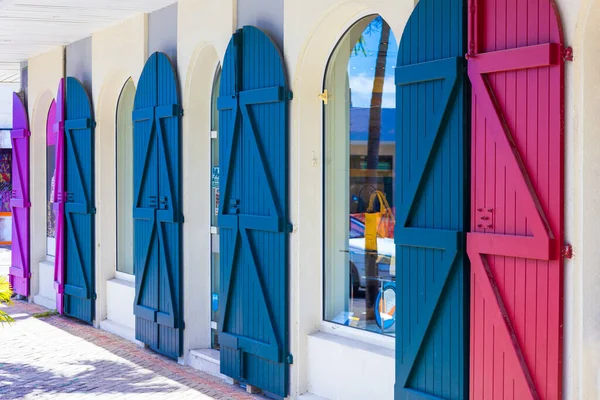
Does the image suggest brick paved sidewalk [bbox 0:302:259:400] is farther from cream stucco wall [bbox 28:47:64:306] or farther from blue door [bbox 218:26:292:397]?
cream stucco wall [bbox 28:47:64:306]

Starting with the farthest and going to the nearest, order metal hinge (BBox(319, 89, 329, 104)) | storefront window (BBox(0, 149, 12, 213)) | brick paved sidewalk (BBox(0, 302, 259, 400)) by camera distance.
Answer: storefront window (BBox(0, 149, 12, 213)) < brick paved sidewalk (BBox(0, 302, 259, 400)) < metal hinge (BBox(319, 89, 329, 104))

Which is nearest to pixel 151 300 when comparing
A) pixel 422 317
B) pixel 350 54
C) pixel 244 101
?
pixel 244 101

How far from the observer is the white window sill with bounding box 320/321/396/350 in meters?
6.52

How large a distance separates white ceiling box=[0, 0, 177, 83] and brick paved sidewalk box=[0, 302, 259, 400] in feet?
12.2

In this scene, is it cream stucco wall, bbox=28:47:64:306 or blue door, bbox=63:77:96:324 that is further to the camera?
cream stucco wall, bbox=28:47:64:306

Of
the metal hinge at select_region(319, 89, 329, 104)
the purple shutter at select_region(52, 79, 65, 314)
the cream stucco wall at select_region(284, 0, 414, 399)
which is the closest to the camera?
the cream stucco wall at select_region(284, 0, 414, 399)

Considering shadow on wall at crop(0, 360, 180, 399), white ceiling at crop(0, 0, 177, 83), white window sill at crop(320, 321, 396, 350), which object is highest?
white ceiling at crop(0, 0, 177, 83)

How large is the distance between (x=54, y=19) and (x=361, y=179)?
520cm

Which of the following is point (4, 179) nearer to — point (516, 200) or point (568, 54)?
point (516, 200)

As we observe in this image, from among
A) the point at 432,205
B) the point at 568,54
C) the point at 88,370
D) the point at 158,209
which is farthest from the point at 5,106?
the point at 568,54

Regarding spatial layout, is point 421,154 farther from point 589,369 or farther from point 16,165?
point 16,165

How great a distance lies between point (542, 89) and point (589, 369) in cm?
151

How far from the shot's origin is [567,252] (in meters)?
4.69

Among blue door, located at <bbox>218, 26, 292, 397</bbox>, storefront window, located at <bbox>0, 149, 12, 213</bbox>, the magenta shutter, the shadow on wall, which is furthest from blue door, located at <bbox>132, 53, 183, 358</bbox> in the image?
storefront window, located at <bbox>0, 149, 12, 213</bbox>
